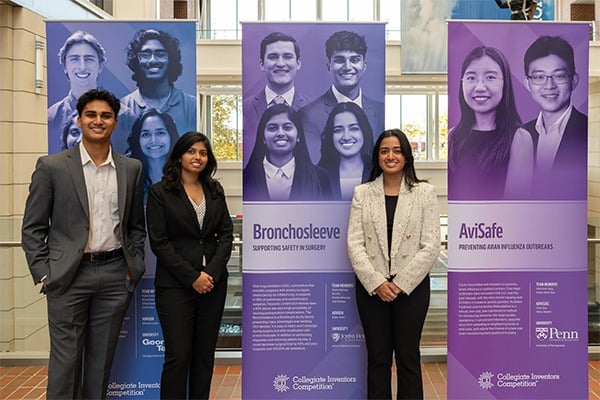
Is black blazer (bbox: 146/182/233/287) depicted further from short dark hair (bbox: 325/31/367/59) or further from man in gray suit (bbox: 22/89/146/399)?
short dark hair (bbox: 325/31/367/59)

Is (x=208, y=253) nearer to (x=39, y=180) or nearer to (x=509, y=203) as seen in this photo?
(x=39, y=180)

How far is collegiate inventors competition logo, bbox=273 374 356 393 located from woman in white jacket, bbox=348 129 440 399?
0.33 metres

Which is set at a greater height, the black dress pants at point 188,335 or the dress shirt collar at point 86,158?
the dress shirt collar at point 86,158

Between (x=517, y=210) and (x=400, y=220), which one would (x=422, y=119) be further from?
(x=400, y=220)

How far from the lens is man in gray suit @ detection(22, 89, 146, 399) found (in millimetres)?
3057

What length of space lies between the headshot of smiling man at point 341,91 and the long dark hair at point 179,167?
0.62m

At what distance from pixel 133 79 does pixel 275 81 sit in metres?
0.85

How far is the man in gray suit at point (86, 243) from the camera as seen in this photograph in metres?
3.06

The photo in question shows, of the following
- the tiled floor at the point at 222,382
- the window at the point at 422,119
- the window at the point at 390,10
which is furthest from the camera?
the window at the point at 390,10

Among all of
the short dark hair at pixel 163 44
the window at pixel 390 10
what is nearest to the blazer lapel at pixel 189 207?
the short dark hair at pixel 163 44

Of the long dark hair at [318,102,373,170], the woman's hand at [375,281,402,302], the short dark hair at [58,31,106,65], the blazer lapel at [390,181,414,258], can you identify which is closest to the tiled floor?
the woman's hand at [375,281,402,302]

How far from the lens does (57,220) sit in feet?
10.2

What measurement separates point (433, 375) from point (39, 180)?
3226 mm

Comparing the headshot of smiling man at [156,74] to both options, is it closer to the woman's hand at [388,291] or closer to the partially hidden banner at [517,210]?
the woman's hand at [388,291]
